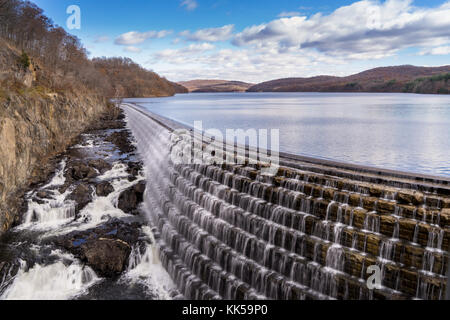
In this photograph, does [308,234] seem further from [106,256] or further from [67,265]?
[67,265]

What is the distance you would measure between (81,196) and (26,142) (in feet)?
24.7

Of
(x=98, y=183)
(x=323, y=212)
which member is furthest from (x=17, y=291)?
(x=323, y=212)

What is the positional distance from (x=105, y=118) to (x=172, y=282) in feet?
170

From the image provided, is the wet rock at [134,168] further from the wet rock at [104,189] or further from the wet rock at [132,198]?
the wet rock at [104,189]

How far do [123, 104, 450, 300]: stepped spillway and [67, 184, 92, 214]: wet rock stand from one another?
5522mm

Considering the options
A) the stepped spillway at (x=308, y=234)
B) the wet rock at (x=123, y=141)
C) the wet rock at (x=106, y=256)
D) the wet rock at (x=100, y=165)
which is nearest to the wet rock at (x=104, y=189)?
the wet rock at (x=100, y=165)

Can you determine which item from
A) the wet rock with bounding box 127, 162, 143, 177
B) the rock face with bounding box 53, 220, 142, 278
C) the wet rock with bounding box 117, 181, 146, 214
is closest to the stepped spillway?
the rock face with bounding box 53, 220, 142, 278

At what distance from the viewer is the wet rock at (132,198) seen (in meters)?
18.9

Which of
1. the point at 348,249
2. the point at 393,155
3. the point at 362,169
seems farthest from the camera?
the point at 393,155

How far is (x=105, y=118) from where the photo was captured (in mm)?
58344

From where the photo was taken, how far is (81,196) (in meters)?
18.8

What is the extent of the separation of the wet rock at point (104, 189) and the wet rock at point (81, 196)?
1.77ft

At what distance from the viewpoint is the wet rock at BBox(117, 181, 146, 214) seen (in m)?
18.9
